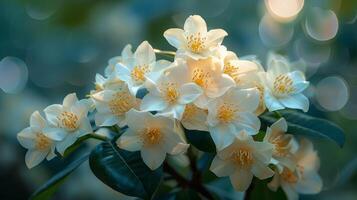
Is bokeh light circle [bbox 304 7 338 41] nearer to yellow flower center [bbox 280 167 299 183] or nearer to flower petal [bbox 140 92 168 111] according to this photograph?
yellow flower center [bbox 280 167 299 183]

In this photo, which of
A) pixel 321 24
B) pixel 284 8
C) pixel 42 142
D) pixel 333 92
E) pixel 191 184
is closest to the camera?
pixel 42 142

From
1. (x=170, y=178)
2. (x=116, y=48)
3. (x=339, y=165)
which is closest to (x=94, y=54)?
(x=116, y=48)

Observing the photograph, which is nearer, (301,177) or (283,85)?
(283,85)

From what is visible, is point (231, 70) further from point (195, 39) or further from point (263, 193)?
point (263, 193)

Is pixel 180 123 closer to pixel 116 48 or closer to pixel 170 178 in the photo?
pixel 170 178

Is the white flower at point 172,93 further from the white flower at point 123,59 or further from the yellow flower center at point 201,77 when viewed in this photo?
the white flower at point 123,59

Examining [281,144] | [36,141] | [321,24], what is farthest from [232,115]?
[321,24]

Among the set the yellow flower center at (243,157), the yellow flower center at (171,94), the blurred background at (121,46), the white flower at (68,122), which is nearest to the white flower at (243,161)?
the yellow flower center at (243,157)

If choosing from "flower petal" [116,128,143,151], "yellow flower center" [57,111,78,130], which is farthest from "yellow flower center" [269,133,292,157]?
"yellow flower center" [57,111,78,130]
